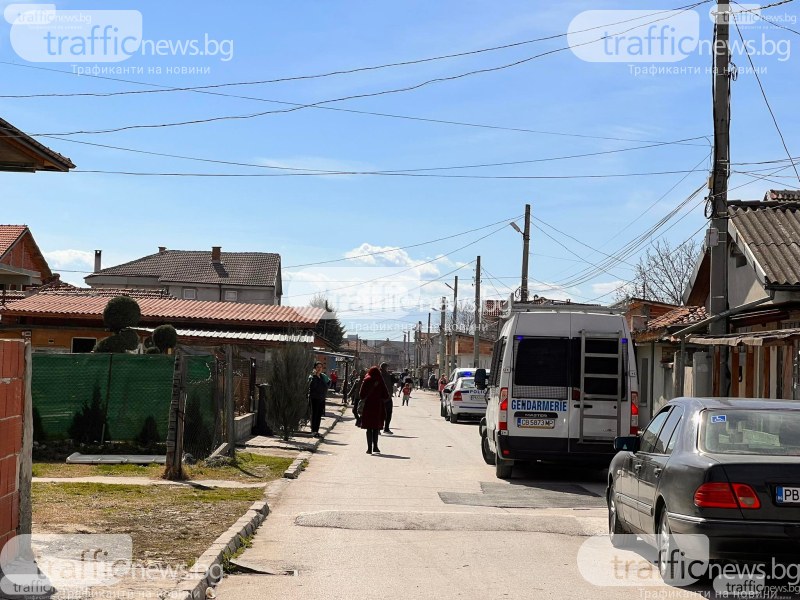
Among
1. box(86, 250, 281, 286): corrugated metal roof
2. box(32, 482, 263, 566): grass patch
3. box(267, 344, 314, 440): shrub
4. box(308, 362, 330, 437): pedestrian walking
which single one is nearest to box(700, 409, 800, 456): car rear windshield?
box(32, 482, 263, 566): grass patch

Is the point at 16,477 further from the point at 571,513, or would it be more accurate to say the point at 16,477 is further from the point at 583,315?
the point at 583,315

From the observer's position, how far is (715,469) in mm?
7391

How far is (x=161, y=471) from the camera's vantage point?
15.5m

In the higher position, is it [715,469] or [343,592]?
[715,469]

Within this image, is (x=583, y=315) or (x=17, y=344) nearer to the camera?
(x=17, y=344)

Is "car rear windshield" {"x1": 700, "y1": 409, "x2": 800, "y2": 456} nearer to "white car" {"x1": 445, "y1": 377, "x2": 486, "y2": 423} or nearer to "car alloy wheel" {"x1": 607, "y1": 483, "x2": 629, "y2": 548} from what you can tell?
"car alloy wheel" {"x1": 607, "y1": 483, "x2": 629, "y2": 548}

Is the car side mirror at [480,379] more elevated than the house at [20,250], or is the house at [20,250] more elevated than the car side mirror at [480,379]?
the house at [20,250]

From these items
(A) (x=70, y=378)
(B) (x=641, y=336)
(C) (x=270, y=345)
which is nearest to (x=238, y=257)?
(C) (x=270, y=345)

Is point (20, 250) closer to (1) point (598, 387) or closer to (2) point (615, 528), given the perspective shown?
(1) point (598, 387)

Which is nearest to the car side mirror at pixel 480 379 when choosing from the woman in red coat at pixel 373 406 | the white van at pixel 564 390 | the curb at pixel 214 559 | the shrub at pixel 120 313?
the white van at pixel 564 390

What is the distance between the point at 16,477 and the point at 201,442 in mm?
10161

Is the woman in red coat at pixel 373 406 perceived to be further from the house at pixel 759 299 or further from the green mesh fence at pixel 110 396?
the house at pixel 759 299

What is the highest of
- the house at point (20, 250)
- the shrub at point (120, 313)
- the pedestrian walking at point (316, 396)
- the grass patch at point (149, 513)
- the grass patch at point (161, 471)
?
the house at point (20, 250)

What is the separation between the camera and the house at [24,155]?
1022 cm
